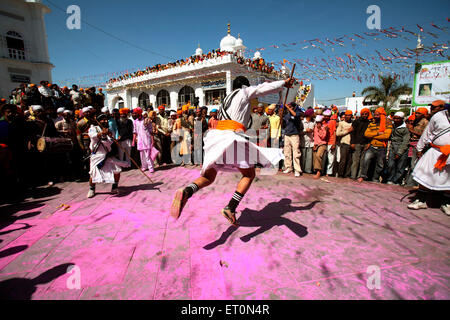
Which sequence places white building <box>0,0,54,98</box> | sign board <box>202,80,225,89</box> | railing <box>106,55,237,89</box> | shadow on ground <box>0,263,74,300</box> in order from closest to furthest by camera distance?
shadow on ground <box>0,263,74,300</box>, white building <box>0,0,54,98</box>, railing <box>106,55,237,89</box>, sign board <box>202,80,225,89</box>

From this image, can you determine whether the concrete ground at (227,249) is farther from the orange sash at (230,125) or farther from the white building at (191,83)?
the white building at (191,83)

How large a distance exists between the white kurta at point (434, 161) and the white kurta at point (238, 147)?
119 inches

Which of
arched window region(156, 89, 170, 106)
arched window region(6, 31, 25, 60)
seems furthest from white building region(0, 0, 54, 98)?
arched window region(156, 89, 170, 106)

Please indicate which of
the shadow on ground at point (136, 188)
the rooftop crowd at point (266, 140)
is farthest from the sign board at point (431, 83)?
the shadow on ground at point (136, 188)

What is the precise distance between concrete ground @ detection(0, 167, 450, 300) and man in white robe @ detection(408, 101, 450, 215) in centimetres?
29

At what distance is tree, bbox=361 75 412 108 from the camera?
78.9 ft

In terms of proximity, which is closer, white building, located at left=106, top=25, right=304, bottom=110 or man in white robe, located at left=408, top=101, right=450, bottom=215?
man in white robe, located at left=408, top=101, right=450, bottom=215

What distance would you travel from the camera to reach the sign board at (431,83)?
25.1 ft

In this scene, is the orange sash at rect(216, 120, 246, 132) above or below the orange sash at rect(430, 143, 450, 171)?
above

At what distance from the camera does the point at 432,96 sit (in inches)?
313

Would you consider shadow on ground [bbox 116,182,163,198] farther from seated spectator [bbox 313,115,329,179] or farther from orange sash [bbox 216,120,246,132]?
seated spectator [bbox 313,115,329,179]

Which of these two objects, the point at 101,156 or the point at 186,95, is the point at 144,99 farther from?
the point at 101,156

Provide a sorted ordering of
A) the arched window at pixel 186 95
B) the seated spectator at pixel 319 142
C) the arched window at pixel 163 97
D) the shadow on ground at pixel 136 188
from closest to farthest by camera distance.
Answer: the shadow on ground at pixel 136 188, the seated spectator at pixel 319 142, the arched window at pixel 186 95, the arched window at pixel 163 97
